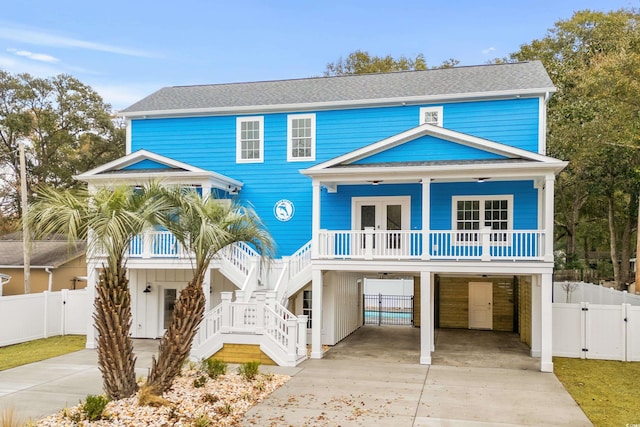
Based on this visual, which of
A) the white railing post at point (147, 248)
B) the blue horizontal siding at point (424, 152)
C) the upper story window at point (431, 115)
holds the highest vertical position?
the upper story window at point (431, 115)

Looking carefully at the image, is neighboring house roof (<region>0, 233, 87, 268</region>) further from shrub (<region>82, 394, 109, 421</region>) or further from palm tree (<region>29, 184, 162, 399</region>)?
shrub (<region>82, 394, 109, 421</region>)

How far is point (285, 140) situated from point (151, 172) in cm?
452

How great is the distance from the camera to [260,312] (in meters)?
13.4

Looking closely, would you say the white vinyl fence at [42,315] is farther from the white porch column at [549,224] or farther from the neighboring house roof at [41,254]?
the white porch column at [549,224]

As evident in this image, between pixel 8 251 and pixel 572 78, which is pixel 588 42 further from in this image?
pixel 8 251

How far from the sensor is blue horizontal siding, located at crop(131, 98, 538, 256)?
1598 cm

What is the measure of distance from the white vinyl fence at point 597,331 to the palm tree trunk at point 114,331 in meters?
11.0

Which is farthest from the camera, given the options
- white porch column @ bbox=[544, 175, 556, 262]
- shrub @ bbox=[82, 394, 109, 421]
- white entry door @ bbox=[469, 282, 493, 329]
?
white entry door @ bbox=[469, 282, 493, 329]

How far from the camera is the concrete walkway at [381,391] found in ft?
28.7

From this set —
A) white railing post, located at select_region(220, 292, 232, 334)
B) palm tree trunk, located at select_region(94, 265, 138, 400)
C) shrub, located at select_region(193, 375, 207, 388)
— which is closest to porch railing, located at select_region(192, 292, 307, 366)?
white railing post, located at select_region(220, 292, 232, 334)

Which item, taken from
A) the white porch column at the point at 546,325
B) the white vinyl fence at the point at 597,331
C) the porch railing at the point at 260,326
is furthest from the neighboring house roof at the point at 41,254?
the white vinyl fence at the point at 597,331

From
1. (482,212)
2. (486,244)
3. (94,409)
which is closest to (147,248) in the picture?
(94,409)

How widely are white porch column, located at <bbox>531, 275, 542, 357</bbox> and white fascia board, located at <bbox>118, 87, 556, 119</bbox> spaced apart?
5.73 m

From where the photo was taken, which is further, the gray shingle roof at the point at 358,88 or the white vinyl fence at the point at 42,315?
the gray shingle roof at the point at 358,88
